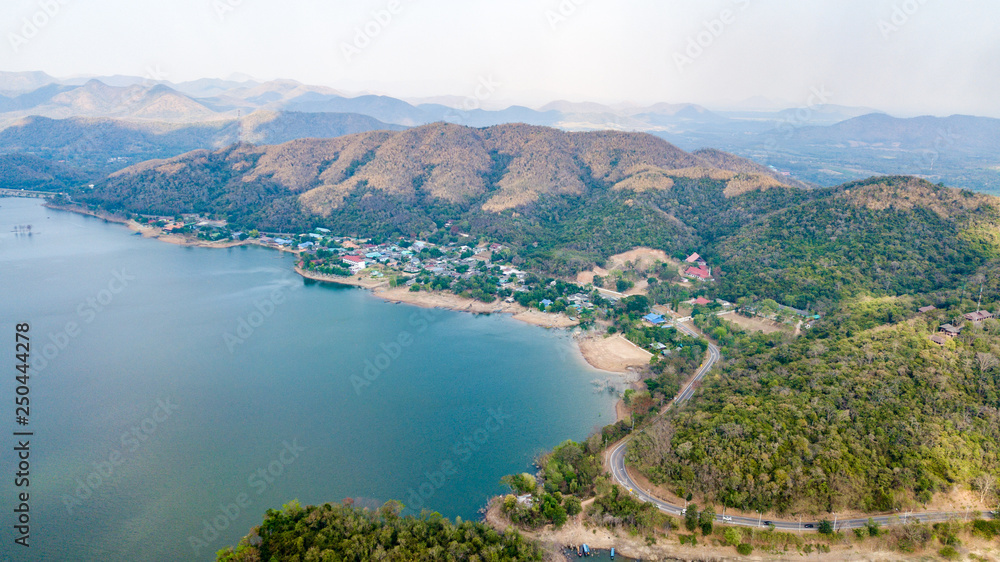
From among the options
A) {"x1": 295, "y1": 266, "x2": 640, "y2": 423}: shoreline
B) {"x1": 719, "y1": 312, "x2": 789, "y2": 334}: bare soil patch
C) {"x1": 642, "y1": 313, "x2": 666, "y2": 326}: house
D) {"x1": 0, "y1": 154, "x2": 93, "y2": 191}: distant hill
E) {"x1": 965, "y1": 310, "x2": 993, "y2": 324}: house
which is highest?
{"x1": 965, "y1": 310, "x2": 993, "y2": 324}: house

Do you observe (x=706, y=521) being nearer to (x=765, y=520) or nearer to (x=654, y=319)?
(x=765, y=520)

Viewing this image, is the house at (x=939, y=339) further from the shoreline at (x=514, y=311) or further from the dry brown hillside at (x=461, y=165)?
the dry brown hillside at (x=461, y=165)

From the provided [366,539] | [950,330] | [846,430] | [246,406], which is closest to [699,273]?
[950,330]

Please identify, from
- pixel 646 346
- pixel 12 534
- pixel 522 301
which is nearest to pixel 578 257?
pixel 522 301

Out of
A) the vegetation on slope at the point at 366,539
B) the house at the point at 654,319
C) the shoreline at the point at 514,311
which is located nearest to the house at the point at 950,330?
the shoreline at the point at 514,311

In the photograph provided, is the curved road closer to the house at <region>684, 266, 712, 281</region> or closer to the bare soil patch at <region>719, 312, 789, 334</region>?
the bare soil patch at <region>719, 312, 789, 334</region>

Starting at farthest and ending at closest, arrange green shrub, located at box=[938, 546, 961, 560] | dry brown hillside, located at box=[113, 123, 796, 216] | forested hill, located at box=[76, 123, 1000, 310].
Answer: dry brown hillside, located at box=[113, 123, 796, 216] → forested hill, located at box=[76, 123, 1000, 310] → green shrub, located at box=[938, 546, 961, 560]

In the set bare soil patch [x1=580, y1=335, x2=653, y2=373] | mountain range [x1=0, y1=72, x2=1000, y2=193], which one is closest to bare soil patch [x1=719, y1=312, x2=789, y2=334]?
bare soil patch [x1=580, y1=335, x2=653, y2=373]
